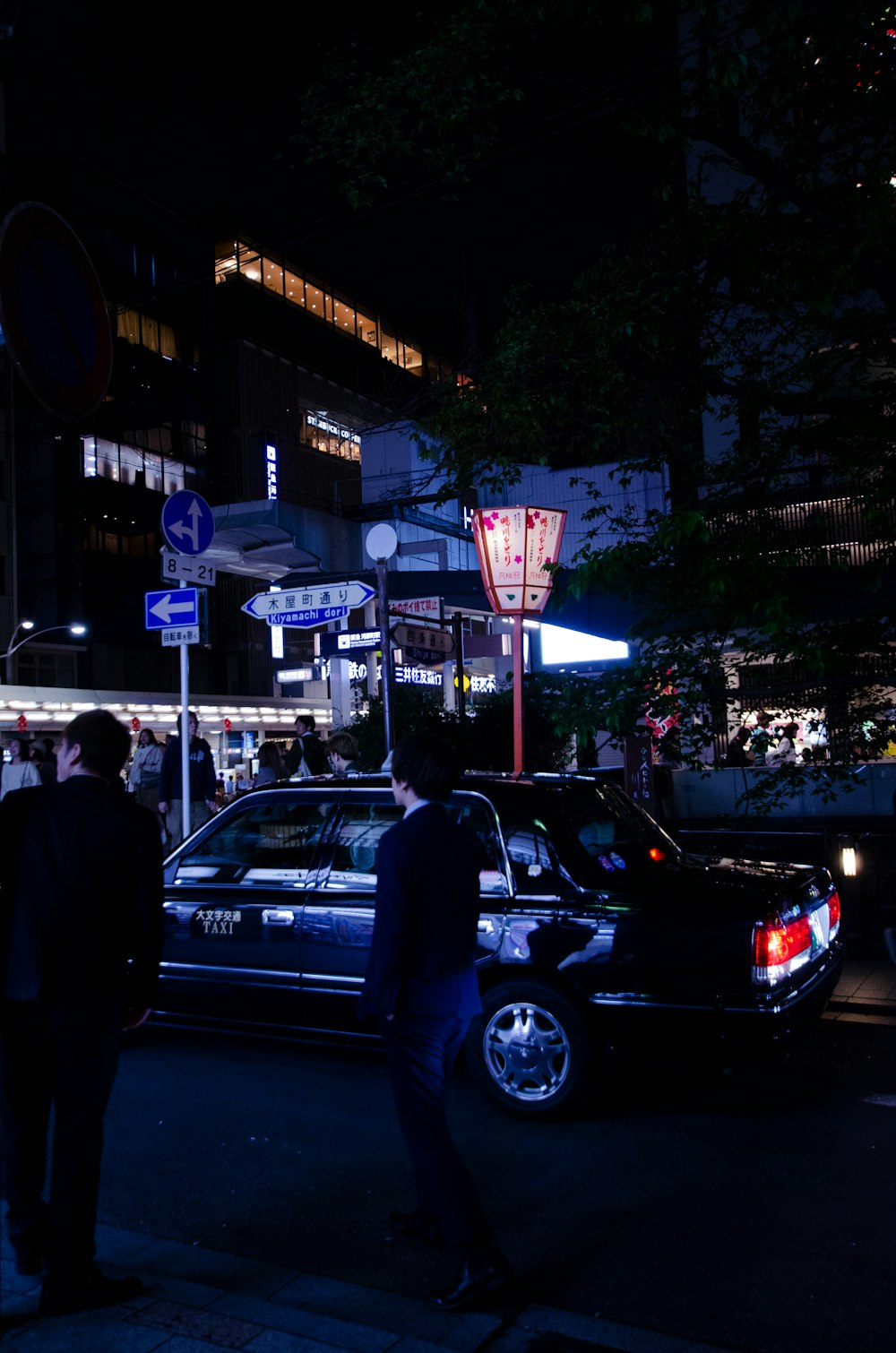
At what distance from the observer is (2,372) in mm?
39844

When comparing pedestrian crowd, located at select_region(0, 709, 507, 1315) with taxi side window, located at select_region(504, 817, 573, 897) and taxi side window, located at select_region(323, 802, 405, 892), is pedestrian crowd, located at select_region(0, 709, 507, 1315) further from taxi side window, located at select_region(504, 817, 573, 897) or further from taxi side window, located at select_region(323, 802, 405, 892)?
taxi side window, located at select_region(323, 802, 405, 892)

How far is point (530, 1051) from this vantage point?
5.21 meters

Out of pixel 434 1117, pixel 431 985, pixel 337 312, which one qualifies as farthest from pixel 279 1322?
pixel 337 312

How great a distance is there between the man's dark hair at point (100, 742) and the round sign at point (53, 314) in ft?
5.42

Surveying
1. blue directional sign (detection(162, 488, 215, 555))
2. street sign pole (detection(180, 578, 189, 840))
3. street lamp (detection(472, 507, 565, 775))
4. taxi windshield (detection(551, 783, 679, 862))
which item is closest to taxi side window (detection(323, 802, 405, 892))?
taxi windshield (detection(551, 783, 679, 862))

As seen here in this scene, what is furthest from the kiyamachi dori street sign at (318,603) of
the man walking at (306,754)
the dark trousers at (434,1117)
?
the dark trousers at (434,1117)

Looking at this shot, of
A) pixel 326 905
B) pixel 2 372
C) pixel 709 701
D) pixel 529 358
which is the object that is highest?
pixel 2 372

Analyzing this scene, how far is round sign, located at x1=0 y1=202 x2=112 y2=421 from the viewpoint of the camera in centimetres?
429

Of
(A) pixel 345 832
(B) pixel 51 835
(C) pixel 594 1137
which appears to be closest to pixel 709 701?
(A) pixel 345 832

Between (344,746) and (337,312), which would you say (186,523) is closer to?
(344,746)

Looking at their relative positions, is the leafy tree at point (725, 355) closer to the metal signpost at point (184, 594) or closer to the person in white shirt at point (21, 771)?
the metal signpost at point (184, 594)

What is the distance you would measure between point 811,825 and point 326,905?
9093 millimetres

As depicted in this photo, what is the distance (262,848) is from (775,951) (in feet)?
9.85

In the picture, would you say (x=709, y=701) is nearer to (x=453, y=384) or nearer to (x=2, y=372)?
(x=453, y=384)
